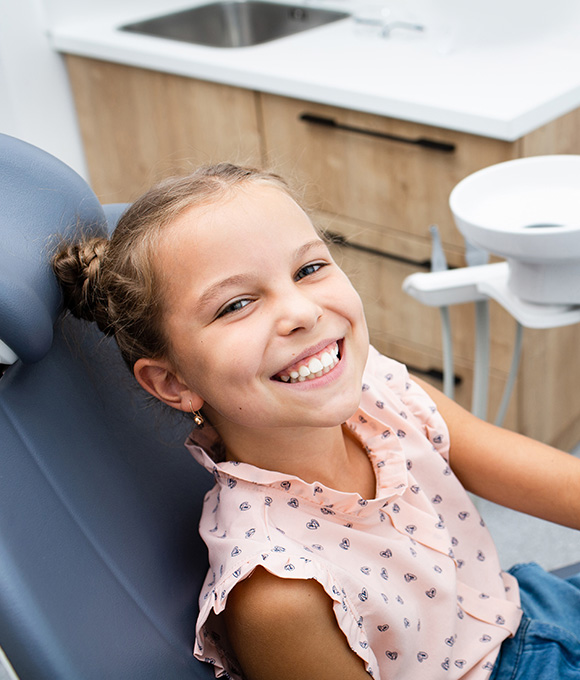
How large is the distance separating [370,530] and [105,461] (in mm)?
299

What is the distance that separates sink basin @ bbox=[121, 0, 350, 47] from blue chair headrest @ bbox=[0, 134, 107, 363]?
1796mm

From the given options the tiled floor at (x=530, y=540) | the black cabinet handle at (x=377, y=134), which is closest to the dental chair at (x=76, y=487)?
the black cabinet handle at (x=377, y=134)

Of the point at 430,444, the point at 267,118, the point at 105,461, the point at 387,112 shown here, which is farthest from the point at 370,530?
the point at 267,118

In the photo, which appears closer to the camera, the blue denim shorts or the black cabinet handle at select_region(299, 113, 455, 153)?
the blue denim shorts

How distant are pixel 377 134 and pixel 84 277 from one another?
1108 mm

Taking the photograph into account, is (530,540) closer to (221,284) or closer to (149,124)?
(221,284)

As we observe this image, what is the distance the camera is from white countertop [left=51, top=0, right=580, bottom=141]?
5.59ft

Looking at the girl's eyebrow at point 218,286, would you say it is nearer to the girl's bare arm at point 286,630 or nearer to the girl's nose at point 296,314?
the girl's nose at point 296,314

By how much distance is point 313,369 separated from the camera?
842 mm

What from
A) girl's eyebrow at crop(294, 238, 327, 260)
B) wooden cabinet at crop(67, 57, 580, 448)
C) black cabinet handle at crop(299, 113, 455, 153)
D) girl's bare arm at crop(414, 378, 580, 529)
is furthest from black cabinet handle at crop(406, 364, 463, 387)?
girl's eyebrow at crop(294, 238, 327, 260)

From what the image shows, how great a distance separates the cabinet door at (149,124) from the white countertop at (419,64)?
0.06 m

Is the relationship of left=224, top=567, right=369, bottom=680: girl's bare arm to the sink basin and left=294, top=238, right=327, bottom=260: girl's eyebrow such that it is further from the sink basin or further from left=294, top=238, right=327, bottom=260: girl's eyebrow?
the sink basin

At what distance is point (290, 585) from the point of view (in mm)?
767

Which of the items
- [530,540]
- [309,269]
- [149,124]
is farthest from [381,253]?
[309,269]
